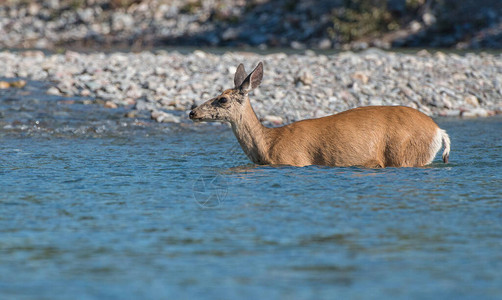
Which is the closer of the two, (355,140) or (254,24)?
(355,140)

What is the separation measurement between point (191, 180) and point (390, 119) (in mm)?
2672

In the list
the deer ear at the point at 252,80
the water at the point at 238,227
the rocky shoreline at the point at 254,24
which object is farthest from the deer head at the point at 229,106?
the rocky shoreline at the point at 254,24

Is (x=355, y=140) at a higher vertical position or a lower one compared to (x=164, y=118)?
higher

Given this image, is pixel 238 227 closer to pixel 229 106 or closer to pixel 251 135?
pixel 251 135

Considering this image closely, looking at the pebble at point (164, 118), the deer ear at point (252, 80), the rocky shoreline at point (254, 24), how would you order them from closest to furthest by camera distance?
the deer ear at point (252, 80) < the pebble at point (164, 118) < the rocky shoreline at point (254, 24)

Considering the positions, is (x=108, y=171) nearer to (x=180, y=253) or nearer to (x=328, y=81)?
(x=180, y=253)

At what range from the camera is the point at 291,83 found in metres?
17.7

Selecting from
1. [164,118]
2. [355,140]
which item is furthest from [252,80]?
[164,118]

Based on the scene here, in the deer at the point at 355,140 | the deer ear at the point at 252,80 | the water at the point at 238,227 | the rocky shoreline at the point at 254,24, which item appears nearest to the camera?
the water at the point at 238,227

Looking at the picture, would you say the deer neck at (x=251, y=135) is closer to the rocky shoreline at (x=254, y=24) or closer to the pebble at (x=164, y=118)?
the pebble at (x=164, y=118)

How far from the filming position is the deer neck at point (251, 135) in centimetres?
1038

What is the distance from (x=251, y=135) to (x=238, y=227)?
12.3ft

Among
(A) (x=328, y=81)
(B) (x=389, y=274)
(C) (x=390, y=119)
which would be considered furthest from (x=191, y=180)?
(A) (x=328, y=81)

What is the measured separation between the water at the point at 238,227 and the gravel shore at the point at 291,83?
4.45 m
